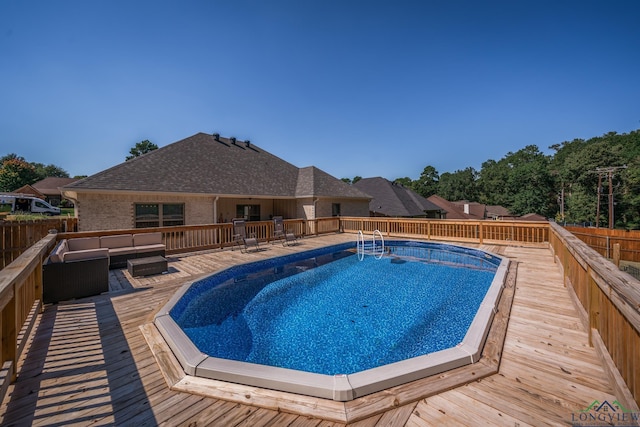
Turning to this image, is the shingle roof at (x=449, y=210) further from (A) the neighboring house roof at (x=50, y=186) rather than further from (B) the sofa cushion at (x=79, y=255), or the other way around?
(A) the neighboring house roof at (x=50, y=186)

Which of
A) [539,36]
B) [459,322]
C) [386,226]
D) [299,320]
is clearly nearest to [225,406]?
[299,320]

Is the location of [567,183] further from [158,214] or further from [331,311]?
[158,214]

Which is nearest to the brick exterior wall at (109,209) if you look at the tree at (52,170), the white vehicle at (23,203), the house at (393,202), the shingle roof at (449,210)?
the house at (393,202)

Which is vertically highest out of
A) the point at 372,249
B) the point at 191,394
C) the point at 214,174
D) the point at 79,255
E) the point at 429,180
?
the point at 429,180

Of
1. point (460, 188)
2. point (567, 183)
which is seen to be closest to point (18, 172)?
point (460, 188)

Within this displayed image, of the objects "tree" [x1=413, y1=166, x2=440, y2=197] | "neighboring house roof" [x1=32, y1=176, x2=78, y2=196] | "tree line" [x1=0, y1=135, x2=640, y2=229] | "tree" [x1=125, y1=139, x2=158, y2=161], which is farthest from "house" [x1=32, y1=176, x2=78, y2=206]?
"tree" [x1=413, y1=166, x2=440, y2=197]

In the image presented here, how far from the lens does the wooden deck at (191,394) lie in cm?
195

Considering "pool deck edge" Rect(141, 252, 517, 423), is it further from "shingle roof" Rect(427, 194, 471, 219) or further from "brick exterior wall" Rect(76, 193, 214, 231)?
"shingle roof" Rect(427, 194, 471, 219)

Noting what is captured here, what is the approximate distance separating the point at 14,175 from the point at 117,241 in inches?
2025

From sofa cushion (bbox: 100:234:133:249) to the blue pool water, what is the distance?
10.6ft

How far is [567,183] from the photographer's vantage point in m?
41.6

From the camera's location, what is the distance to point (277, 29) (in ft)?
35.8

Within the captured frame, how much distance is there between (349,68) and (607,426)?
15592 millimetres

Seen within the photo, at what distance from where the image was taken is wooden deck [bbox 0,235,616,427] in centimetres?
195
